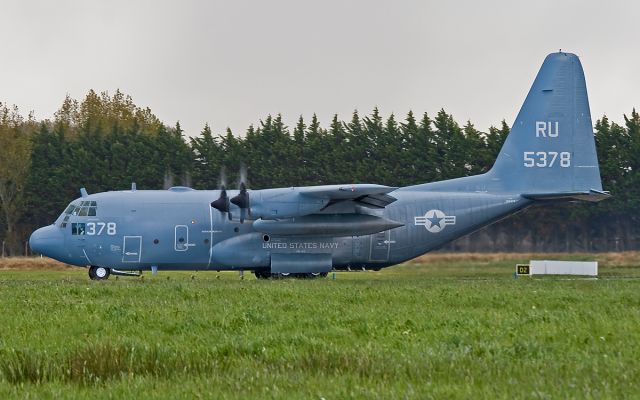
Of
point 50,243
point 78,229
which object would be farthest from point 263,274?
point 50,243

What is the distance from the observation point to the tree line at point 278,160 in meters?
69.9

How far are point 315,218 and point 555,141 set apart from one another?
11.4 meters

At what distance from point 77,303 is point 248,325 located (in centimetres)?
631

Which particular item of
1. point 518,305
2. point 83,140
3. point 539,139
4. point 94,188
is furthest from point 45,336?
point 83,140

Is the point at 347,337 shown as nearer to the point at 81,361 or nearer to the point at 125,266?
the point at 81,361

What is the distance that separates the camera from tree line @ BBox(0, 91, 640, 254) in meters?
69.9

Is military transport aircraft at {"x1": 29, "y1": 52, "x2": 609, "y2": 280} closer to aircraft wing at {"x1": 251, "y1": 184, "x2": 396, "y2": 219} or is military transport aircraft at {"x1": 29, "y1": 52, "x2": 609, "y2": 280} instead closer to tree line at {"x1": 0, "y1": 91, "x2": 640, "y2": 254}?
aircraft wing at {"x1": 251, "y1": 184, "x2": 396, "y2": 219}

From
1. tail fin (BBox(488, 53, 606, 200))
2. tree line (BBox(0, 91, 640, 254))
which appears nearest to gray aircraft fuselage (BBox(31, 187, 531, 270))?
A: tail fin (BBox(488, 53, 606, 200))

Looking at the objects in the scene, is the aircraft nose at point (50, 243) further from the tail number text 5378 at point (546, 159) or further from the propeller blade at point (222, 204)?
the tail number text 5378 at point (546, 159)

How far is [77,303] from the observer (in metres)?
21.4

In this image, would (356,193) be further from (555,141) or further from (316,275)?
(555,141)

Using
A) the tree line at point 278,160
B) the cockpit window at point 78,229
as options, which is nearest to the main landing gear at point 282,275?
the cockpit window at point 78,229

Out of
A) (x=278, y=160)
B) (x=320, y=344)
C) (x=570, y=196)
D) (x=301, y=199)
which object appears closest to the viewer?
(x=320, y=344)

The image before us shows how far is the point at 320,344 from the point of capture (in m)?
13.9
